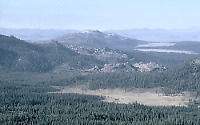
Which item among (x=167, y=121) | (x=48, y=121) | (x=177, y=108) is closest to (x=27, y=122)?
(x=48, y=121)

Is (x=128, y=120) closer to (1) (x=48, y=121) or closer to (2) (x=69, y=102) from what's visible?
(1) (x=48, y=121)

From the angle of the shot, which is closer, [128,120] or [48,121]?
[48,121]

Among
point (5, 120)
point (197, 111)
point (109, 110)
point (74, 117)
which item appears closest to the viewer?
point (5, 120)

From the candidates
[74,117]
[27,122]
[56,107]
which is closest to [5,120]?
[27,122]

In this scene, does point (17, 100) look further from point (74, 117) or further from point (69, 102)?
point (74, 117)

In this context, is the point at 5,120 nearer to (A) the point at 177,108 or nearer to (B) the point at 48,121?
(B) the point at 48,121

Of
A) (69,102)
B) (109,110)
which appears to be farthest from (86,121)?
(69,102)

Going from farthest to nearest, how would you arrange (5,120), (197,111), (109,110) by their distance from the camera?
(197,111) → (109,110) → (5,120)

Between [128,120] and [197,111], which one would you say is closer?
[128,120]
